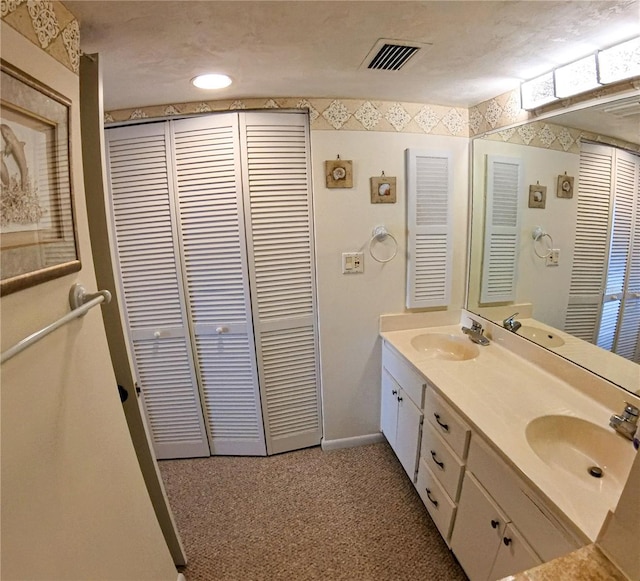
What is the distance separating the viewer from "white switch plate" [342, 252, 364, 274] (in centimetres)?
187

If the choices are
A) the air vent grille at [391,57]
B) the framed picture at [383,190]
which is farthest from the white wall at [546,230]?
the air vent grille at [391,57]

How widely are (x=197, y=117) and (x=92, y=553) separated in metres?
1.85

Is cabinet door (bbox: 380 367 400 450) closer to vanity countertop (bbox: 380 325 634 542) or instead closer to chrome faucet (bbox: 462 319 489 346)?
vanity countertop (bbox: 380 325 634 542)

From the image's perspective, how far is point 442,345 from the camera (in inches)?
78.1

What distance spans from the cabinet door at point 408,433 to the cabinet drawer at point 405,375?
5cm

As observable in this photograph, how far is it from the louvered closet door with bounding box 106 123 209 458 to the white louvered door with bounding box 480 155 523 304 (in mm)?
1844

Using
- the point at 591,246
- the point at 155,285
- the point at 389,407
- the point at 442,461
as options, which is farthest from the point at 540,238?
the point at 155,285

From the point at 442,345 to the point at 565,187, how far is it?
1064 millimetres

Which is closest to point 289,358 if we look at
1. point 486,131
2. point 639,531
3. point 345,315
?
point 345,315

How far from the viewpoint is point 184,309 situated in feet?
6.12

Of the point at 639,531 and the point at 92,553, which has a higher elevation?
the point at 639,531

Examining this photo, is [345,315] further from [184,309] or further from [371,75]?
[371,75]

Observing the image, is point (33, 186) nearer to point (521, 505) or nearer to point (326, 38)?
point (326, 38)

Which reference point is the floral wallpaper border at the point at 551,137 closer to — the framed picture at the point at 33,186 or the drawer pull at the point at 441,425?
the drawer pull at the point at 441,425
